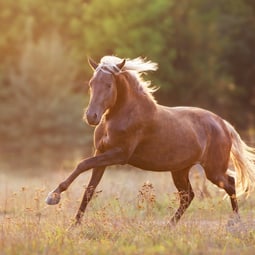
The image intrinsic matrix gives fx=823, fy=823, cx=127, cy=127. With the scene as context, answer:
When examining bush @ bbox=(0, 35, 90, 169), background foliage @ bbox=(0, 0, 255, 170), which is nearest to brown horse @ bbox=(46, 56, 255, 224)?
background foliage @ bbox=(0, 0, 255, 170)

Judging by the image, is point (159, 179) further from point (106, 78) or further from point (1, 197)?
point (106, 78)

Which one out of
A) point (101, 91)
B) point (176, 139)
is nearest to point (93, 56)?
point (176, 139)

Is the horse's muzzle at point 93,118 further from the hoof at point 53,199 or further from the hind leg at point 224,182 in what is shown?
the hind leg at point 224,182

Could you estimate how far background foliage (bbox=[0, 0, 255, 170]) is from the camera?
131 feet

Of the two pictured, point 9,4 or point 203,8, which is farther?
point 203,8

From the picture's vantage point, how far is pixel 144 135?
10.5 metres

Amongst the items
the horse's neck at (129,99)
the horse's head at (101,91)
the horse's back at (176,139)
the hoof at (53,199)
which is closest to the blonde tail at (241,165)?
the horse's back at (176,139)

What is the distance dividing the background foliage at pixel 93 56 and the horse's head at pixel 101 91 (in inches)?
1074

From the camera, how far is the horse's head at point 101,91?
959 centimetres

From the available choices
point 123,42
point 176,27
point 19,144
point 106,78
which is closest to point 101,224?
point 106,78

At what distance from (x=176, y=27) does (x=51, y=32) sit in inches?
276

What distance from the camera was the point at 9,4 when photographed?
43.9m

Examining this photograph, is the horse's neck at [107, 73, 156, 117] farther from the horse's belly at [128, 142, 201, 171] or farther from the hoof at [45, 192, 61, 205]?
the hoof at [45, 192, 61, 205]

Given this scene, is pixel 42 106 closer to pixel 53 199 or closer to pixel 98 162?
pixel 98 162
